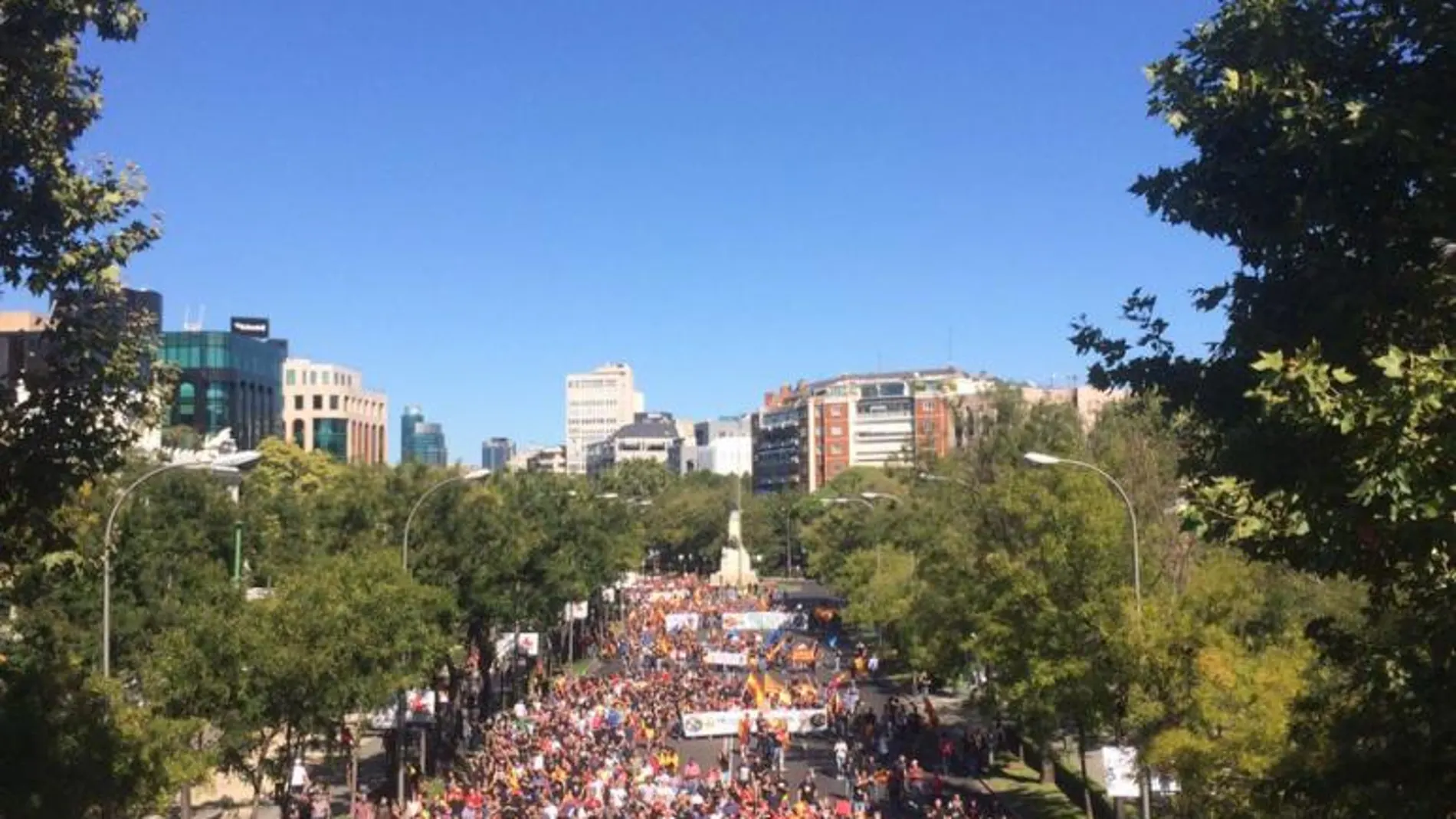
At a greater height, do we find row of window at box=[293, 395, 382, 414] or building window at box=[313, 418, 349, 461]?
row of window at box=[293, 395, 382, 414]

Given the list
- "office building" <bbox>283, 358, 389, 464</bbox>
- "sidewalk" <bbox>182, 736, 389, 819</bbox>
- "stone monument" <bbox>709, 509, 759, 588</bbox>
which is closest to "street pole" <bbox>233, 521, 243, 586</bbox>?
"sidewalk" <bbox>182, 736, 389, 819</bbox>

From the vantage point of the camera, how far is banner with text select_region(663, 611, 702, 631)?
72.9 m

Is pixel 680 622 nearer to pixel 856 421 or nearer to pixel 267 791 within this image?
pixel 267 791

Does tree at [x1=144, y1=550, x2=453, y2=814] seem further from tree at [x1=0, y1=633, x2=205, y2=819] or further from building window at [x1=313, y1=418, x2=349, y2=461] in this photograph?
building window at [x1=313, y1=418, x2=349, y2=461]

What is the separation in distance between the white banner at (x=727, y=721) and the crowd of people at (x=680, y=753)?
0.13 m

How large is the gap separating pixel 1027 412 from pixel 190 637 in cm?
4395

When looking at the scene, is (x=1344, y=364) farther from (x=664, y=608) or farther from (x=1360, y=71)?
(x=664, y=608)

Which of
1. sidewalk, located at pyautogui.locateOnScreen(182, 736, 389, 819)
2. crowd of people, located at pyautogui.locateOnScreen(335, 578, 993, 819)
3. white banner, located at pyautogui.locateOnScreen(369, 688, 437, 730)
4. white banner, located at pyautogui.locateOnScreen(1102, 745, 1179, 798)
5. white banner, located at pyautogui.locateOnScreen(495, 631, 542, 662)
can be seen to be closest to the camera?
white banner, located at pyautogui.locateOnScreen(1102, 745, 1179, 798)

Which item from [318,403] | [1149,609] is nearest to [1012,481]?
[1149,609]

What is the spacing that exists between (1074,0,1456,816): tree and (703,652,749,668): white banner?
49.9 metres

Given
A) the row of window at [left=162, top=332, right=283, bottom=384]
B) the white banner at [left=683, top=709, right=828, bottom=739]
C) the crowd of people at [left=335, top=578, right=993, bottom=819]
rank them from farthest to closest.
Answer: the row of window at [left=162, top=332, right=283, bottom=384] → the white banner at [left=683, top=709, right=828, bottom=739] → the crowd of people at [left=335, top=578, right=993, bottom=819]

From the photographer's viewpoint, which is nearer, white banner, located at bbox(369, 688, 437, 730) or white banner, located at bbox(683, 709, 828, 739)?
white banner, located at bbox(369, 688, 437, 730)

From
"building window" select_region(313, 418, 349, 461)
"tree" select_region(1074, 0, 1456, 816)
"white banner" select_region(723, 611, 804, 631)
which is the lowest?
"white banner" select_region(723, 611, 804, 631)

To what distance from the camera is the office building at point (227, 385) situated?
4555 inches
